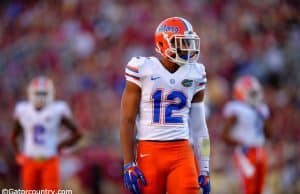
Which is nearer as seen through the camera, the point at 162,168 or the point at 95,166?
the point at 162,168

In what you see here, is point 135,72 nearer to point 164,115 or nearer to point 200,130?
point 164,115

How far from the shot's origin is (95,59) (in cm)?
1389

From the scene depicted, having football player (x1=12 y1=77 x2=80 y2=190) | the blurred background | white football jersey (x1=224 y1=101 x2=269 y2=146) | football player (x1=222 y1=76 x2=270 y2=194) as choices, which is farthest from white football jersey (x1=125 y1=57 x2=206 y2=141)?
the blurred background

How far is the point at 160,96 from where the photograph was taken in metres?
5.95

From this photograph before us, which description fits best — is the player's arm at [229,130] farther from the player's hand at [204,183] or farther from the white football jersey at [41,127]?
the player's hand at [204,183]

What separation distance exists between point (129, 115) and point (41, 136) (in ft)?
12.4

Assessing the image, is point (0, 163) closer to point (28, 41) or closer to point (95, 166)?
point (95, 166)

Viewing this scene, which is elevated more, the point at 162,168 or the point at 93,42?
the point at 93,42

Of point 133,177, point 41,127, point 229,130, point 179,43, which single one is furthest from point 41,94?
point 133,177

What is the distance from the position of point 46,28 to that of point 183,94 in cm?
882

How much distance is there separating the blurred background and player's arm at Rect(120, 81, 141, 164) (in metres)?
5.72

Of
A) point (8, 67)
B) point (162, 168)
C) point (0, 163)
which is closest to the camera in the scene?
point (162, 168)

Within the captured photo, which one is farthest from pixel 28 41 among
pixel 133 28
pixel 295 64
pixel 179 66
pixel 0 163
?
pixel 179 66

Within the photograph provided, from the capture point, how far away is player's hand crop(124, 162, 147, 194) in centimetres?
577
